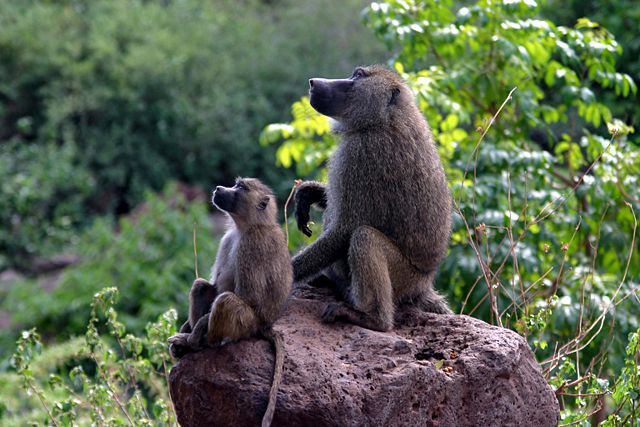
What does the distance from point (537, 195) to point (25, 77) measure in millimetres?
8952

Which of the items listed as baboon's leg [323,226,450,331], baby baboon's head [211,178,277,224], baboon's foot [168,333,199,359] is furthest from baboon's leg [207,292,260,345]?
baboon's leg [323,226,450,331]

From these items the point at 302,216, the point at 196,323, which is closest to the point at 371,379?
the point at 196,323

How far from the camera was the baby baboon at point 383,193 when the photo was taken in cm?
425

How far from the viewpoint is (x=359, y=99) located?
4.39 meters

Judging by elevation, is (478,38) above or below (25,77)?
above

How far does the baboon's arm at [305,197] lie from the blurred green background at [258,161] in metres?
0.73

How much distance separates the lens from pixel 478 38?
6508mm

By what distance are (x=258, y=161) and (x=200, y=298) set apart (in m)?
9.41

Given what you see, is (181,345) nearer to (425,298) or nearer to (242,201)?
(242,201)

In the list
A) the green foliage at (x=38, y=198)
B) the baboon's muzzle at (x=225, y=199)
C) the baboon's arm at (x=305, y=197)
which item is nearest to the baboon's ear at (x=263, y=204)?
the baboon's muzzle at (x=225, y=199)

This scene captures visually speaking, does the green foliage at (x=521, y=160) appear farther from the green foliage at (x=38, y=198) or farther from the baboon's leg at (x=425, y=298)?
the green foliage at (x=38, y=198)

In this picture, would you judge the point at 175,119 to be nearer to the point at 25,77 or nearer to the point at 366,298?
the point at 25,77

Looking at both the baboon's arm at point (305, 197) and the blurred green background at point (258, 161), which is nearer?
the baboon's arm at point (305, 197)

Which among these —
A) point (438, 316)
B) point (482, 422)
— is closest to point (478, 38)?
point (438, 316)
